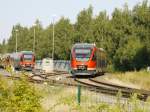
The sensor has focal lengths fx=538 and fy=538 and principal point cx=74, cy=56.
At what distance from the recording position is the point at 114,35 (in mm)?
79375

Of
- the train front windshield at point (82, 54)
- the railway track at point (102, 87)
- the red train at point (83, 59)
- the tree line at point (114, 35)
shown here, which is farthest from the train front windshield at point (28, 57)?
the railway track at point (102, 87)

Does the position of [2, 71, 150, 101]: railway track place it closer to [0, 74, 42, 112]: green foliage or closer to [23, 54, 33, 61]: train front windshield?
[0, 74, 42, 112]: green foliage

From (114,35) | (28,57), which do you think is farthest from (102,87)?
(114,35)

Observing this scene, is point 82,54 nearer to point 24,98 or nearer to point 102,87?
point 102,87

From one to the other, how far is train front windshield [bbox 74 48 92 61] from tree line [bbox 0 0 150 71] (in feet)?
67.5

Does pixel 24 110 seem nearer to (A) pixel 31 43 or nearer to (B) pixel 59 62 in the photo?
(B) pixel 59 62

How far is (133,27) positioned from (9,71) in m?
68.5

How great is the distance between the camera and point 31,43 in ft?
404

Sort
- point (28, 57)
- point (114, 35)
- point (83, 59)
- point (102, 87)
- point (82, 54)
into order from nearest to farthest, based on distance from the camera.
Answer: point (102, 87)
point (82, 54)
point (83, 59)
point (28, 57)
point (114, 35)

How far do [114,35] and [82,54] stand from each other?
31835mm

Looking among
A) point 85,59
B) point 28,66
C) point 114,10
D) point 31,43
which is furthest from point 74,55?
point 31,43

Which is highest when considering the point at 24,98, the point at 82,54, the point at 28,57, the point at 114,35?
the point at 114,35

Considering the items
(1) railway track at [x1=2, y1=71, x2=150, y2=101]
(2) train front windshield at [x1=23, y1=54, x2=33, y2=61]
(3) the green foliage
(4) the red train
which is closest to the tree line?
(2) train front windshield at [x1=23, y1=54, x2=33, y2=61]

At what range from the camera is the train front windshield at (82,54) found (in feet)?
157
